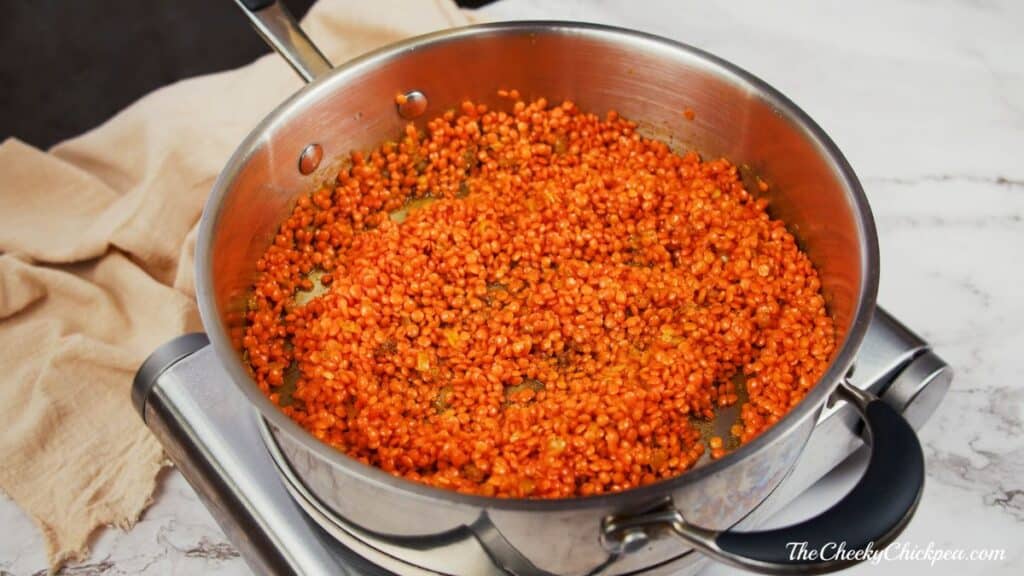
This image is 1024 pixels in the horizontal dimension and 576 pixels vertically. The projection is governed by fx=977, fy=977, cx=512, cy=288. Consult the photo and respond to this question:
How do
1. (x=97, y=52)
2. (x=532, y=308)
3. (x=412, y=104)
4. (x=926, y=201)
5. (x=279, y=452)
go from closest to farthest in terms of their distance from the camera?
1. (x=279, y=452)
2. (x=532, y=308)
3. (x=412, y=104)
4. (x=926, y=201)
5. (x=97, y=52)

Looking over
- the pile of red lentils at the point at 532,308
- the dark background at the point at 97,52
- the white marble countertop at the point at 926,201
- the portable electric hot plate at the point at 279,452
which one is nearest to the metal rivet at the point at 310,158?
the pile of red lentils at the point at 532,308

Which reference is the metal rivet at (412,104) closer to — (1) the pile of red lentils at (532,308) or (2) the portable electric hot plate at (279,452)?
(1) the pile of red lentils at (532,308)

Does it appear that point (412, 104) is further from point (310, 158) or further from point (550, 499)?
point (550, 499)

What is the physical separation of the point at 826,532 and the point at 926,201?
2.95ft

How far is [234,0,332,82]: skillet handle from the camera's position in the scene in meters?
1.20

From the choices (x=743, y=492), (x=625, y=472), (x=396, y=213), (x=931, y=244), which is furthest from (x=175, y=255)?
(x=931, y=244)

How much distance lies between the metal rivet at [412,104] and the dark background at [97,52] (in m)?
0.93

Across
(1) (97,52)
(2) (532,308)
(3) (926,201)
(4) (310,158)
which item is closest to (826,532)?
(2) (532,308)

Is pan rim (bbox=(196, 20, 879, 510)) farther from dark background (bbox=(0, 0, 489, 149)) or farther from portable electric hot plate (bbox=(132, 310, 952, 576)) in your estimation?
dark background (bbox=(0, 0, 489, 149))

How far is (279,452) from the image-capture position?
3.06 feet

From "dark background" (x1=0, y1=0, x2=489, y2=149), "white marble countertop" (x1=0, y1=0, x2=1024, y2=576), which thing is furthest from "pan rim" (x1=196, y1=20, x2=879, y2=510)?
"dark background" (x1=0, y1=0, x2=489, y2=149)

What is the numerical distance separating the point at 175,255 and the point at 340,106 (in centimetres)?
38

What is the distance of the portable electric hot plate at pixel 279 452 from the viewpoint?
0.96m

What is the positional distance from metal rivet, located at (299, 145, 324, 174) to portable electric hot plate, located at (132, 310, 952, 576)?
26 cm
